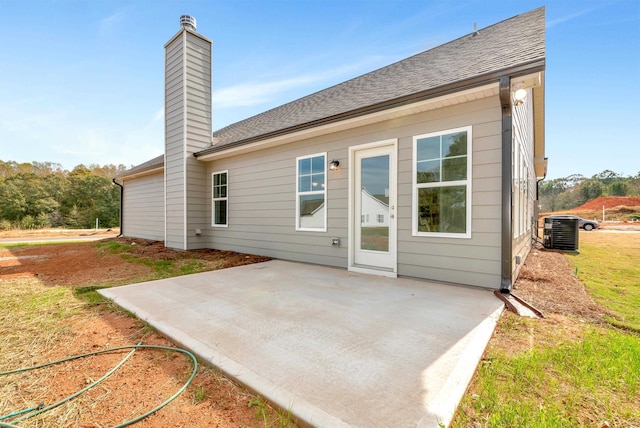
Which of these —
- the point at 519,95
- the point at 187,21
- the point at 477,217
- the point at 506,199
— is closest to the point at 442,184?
the point at 477,217

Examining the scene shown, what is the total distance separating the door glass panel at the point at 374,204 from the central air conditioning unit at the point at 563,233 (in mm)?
6921

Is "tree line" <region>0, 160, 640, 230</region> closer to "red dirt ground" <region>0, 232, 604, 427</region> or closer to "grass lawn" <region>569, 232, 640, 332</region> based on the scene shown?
"red dirt ground" <region>0, 232, 604, 427</region>

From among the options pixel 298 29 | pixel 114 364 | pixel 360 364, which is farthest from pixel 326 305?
pixel 298 29

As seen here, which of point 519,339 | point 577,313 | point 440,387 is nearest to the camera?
point 440,387

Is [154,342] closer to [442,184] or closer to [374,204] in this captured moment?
[374,204]

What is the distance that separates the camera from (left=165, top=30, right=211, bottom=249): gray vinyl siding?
7395 mm

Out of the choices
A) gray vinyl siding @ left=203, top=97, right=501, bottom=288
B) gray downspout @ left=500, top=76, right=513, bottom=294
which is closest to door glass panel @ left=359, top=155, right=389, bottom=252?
gray vinyl siding @ left=203, top=97, right=501, bottom=288

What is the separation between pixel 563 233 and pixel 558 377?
8.62 metres

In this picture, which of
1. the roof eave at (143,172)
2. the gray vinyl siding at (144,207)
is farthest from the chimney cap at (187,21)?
the gray vinyl siding at (144,207)

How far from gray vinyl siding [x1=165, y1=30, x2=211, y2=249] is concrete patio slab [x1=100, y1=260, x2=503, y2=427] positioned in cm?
377

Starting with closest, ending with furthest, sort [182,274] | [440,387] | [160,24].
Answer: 1. [440,387]
2. [182,274]
3. [160,24]

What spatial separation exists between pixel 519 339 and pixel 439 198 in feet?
7.06

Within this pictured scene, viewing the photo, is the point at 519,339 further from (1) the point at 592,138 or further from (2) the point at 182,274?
(1) the point at 592,138

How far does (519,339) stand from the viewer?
2.25 metres
